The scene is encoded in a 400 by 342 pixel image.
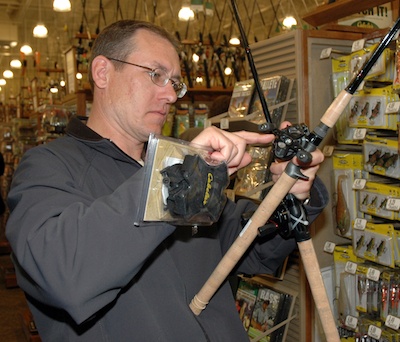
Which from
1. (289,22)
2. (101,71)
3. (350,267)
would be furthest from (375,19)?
(289,22)

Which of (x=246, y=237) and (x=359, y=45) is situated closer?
(x=246, y=237)

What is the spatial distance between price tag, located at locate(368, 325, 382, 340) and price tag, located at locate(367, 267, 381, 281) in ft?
0.79

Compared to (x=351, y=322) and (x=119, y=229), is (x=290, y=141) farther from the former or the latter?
(x=351, y=322)

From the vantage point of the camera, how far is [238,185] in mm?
3193

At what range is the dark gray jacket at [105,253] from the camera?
3.62ft

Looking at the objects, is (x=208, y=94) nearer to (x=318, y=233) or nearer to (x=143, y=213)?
(x=318, y=233)

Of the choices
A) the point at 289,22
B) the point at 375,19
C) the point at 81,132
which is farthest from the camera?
the point at 289,22

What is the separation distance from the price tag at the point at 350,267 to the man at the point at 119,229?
1.05 m

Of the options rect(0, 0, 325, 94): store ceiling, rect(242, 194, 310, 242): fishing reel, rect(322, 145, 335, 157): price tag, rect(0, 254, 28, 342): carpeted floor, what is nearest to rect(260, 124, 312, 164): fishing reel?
rect(242, 194, 310, 242): fishing reel

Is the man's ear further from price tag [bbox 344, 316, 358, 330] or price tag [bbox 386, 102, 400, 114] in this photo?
price tag [bbox 344, 316, 358, 330]

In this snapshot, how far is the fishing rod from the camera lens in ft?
4.06

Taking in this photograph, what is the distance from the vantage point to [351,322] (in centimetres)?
289

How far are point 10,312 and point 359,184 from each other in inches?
189

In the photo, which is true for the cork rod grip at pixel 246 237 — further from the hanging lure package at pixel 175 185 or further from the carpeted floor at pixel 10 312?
the carpeted floor at pixel 10 312
